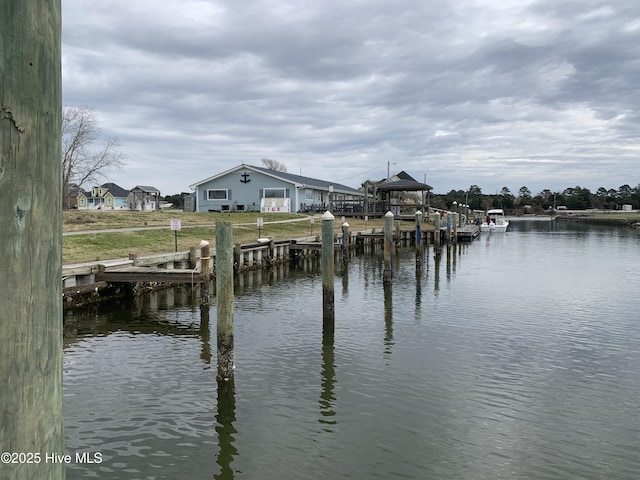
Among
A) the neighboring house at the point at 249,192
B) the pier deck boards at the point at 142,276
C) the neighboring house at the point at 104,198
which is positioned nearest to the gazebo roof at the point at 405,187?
the neighboring house at the point at 249,192

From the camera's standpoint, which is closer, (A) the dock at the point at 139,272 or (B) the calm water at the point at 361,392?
(B) the calm water at the point at 361,392

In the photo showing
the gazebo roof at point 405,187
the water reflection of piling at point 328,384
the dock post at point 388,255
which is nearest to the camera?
the water reflection of piling at point 328,384

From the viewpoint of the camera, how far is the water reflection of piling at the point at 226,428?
7258 mm

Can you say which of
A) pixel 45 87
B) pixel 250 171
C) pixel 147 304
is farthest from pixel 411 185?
pixel 45 87

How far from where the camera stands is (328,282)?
15391 millimetres

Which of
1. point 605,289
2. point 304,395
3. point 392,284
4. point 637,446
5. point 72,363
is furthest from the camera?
point 392,284

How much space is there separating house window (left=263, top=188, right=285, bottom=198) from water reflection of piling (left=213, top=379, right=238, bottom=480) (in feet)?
154

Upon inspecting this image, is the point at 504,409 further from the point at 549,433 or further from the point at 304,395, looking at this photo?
the point at 304,395

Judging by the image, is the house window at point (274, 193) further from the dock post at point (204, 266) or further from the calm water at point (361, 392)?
the dock post at point (204, 266)

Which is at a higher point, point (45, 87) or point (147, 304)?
point (45, 87)

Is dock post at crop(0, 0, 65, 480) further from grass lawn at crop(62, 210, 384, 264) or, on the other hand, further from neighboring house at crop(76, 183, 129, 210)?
neighboring house at crop(76, 183, 129, 210)

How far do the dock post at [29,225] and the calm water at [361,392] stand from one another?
5.71m

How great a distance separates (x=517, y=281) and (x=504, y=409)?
17.0 metres

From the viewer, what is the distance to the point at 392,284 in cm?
2445
